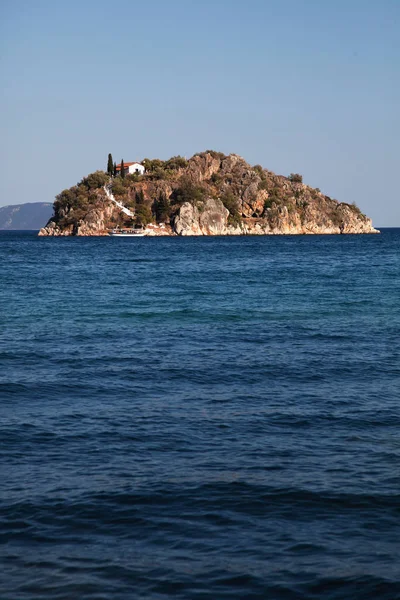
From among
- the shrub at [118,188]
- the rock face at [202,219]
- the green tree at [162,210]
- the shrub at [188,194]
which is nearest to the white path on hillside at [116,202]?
the shrub at [118,188]

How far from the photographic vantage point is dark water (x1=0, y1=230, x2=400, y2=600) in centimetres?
798

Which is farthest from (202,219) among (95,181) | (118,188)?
(95,181)

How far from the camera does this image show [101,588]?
24.9ft

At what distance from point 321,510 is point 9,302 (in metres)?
27.3

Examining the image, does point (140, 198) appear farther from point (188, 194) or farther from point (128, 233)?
point (128, 233)

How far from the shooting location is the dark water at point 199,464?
26.2ft

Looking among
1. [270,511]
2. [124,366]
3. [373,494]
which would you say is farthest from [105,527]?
[124,366]

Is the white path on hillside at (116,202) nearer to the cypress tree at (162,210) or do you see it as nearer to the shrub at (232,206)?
the cypress tree at (162,210)

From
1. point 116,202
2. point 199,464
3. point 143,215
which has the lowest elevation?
point 199,464

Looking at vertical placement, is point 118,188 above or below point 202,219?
above

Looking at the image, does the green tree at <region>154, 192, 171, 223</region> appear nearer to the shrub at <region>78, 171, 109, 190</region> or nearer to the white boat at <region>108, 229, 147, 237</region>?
the white boat at <region>108, 229, 147, 237</region>

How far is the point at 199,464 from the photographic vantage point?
11.3 metres

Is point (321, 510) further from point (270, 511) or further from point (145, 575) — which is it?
point (145, 575)

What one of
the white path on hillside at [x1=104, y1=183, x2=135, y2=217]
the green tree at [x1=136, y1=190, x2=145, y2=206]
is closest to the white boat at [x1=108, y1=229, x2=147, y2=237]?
the white path on hillside at [x1=104, y1=183, x2=135, y2=217]
